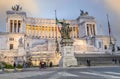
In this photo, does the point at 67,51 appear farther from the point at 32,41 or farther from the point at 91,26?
the point at 91,26

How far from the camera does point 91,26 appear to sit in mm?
91250

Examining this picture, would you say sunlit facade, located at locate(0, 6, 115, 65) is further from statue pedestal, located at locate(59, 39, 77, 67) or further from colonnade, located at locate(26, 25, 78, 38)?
statue pedestal, located at locate(59, 39, 77, 67)

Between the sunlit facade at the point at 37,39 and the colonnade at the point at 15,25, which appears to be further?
the colonnade at the point at 15,25

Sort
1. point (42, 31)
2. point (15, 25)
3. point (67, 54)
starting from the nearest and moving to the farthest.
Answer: point (67, 54) < point (15, 25) < point (42, 31)

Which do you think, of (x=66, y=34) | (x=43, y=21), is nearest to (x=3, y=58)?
(x=66, y=34)

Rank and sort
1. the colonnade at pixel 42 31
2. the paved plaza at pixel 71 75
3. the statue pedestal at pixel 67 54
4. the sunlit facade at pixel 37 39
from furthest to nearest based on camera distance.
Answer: the colonnade at pixel 42 31, the sunlit facade at pixel 37 39, the statue pedestal at pixel 67 54, the paved plaza at pixel 71 75

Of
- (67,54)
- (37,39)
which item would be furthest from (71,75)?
(37,39)

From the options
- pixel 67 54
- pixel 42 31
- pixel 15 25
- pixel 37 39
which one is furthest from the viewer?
pixel 42 31

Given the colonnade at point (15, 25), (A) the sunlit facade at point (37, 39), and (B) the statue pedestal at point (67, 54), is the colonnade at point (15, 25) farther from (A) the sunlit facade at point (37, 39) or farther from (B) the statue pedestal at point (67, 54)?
(B) the statue pedestal at point (67, 54)

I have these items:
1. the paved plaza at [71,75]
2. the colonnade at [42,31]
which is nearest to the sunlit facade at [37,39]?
the colonnade at [42,31]

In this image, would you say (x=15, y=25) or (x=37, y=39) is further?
(x=15, y=25)

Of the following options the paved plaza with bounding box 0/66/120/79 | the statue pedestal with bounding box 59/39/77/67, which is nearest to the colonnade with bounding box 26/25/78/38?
the statue pedestal with bounding box 59/39/77/67

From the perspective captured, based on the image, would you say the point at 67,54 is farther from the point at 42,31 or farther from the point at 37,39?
the point at 42,31

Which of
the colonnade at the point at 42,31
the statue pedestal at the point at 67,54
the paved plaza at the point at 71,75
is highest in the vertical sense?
the colonnade at the point at 42,31
